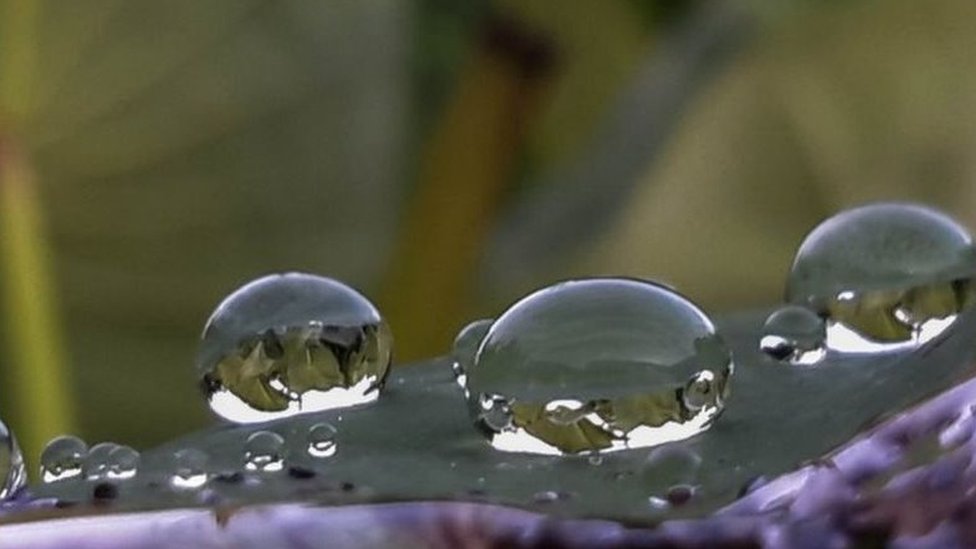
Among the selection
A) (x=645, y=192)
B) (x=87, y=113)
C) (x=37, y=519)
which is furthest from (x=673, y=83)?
(x=37, y=519)

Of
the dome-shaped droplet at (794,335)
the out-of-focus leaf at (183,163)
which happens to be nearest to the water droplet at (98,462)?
the dome-shaped droplet at (794,335)

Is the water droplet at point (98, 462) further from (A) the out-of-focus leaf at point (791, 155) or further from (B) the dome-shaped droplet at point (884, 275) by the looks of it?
(A) the out-of-focus leaf at point (791, 155)

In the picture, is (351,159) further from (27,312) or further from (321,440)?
(321,440)

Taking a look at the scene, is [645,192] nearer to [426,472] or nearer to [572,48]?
[572,48]

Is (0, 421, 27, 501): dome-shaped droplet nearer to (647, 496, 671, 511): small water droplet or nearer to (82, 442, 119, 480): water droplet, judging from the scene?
(82, 442, 119, 480): water droplet

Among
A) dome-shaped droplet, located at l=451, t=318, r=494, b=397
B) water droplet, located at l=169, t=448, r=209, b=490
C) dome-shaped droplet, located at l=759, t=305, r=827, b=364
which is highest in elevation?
water droplet, located at l=169, t=448, r=209, b=490

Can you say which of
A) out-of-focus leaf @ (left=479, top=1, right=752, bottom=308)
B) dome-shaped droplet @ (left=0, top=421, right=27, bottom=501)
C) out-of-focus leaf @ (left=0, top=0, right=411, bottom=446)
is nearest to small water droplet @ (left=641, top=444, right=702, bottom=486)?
dome-shaped droplet @ (left=0, top=421, right=27, bottom=501)

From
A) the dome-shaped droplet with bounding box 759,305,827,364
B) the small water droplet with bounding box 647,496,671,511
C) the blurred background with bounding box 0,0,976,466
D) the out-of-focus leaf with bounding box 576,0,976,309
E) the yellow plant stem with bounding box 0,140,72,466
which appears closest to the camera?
the small water droplet with bounding box 647,496,671,511

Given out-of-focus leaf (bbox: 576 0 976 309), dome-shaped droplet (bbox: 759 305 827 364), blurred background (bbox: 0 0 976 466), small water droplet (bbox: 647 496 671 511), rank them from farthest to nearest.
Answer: out-of-focus leaf (bbox: 576 0 976 309), blurred background (bbox: 0 0 976 466), dome-shaped droplet (bbox: 759 305 827 364), small water droplet (bbox: 647 496 671 511)
